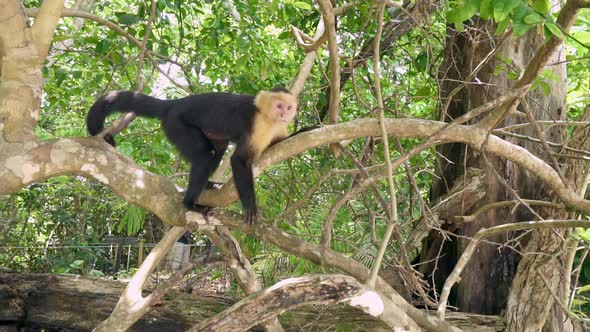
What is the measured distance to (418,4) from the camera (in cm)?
350

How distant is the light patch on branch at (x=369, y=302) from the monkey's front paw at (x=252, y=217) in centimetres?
71

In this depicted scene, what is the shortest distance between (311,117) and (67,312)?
2274mm

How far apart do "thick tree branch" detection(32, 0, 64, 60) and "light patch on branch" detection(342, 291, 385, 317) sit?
176cm

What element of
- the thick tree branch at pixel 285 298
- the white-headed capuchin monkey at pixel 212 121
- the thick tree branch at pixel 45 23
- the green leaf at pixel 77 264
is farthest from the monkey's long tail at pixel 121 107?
the green leaf at pixel 77 264

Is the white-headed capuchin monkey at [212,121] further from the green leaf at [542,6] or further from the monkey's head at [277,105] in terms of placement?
the green leaf at [542,6]

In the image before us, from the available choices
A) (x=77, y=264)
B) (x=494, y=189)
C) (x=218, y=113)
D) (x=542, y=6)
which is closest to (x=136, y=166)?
(x=218, y=113)

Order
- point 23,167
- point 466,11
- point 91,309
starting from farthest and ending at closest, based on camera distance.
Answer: point 91,309 → point 23,167 → point 466,11

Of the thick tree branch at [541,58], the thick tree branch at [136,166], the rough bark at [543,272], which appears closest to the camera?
the thick tree branch at [541,58]

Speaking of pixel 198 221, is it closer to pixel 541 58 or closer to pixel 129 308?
pixel 129 308

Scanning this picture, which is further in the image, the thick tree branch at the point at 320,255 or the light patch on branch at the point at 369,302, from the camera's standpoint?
the thick tree branch at the point at 320,255

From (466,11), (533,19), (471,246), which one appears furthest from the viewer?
(471,246)

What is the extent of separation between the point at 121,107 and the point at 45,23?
2.06 ft

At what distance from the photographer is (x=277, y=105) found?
3.31 meters

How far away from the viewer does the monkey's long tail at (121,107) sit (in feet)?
10.1
